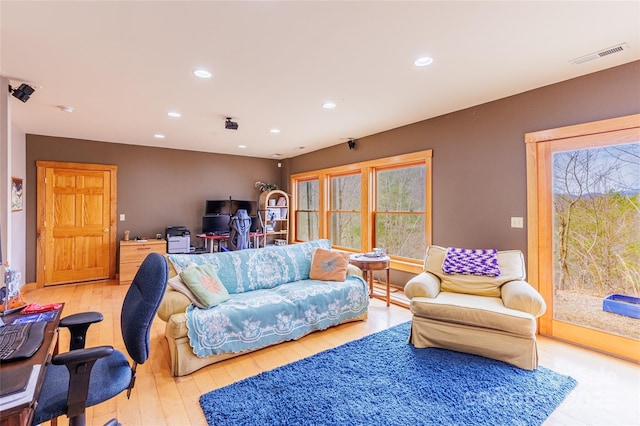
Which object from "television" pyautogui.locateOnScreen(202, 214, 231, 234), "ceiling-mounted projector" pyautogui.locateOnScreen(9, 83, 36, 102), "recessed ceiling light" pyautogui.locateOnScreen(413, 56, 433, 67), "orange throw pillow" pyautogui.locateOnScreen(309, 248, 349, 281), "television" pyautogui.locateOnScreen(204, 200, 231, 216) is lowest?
"orange throw pillow" pyautogui.locateOnScreen(309, 248, 349, 281)

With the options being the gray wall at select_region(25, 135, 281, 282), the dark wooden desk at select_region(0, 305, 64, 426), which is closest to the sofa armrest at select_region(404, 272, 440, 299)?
the dark wooden desk at select_region(0, 305, 64, 426)

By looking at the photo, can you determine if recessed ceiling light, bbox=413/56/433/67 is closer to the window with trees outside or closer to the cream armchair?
the window with trees outside

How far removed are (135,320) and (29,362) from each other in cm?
45

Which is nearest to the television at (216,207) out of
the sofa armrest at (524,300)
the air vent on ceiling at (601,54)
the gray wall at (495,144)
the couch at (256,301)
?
the couch at (256,301)

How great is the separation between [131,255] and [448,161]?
17.5ft

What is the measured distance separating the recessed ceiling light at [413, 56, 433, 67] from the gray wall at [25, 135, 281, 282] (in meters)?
5.03

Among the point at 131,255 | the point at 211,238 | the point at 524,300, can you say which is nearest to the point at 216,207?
the point at 211,238

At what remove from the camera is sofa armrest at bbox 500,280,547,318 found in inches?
97.8

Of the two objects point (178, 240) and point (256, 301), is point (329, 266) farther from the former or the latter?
point (178, 240)

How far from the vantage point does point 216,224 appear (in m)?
6.18

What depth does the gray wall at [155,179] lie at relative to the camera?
16.3 ft

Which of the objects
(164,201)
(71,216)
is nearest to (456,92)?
(164,201)

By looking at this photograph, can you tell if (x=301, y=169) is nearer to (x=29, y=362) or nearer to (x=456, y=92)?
(x=456, y=92)

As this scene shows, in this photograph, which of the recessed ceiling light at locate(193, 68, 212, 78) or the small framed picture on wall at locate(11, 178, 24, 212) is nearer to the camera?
the recessed ceiling light at locate(193, 68, 212, 78)
